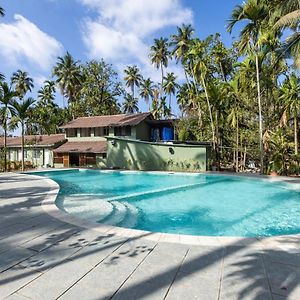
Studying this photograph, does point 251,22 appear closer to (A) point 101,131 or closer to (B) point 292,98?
(B) point 292,98

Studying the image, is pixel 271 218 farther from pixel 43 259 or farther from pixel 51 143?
pixel 51 143

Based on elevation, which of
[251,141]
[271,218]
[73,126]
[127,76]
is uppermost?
[127,76]

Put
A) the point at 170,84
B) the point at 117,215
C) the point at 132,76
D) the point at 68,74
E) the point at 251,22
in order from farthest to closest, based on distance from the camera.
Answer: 1. the point at 132,76
2. the point at 170,84
3. the point at 68,74
4. the point at 251,22
5. the point at 117,215

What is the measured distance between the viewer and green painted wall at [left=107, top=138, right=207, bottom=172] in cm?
2119

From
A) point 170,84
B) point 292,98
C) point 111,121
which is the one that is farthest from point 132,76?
point 292,98

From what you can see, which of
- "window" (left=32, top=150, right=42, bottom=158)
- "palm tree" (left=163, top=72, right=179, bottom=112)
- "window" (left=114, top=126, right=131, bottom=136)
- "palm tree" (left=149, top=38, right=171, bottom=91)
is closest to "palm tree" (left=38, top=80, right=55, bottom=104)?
"window" (left=32, top=150, right=42, bottom=158)

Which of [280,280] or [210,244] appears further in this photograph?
[210,244]

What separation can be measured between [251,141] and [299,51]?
34.0 ft

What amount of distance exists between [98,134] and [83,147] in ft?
7.23

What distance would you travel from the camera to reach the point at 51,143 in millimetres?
28656

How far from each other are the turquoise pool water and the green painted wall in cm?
576

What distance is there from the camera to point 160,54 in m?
41.9

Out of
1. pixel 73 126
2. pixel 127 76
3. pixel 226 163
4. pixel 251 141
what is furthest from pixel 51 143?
pixel 127 76

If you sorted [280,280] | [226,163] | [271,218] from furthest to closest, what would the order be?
[226,163]
[271,218]
[280,280]
